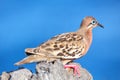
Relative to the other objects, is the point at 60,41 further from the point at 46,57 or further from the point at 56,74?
the point at 56,74

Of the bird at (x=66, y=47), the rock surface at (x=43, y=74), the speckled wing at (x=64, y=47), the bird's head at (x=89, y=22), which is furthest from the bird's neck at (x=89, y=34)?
the rock surface at (x=43, y=74)

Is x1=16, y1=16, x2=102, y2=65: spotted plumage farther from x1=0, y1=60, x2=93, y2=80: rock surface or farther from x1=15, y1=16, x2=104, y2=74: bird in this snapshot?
x1=0, y1=60, x2=93, y2=80: rock surface

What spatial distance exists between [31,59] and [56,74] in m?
2.31

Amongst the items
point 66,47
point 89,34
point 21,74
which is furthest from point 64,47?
point 21,74

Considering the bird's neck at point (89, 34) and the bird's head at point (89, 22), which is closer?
the bird's neck at point (89, 34)

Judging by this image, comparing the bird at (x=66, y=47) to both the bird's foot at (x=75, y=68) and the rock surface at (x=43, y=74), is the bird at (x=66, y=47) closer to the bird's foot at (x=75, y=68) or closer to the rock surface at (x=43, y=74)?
the bird's foot at (x=75, y=68)

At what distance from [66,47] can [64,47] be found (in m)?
0.08

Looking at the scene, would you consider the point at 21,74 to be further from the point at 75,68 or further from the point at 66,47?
the point at 66,47

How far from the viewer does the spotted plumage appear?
13.2 meters

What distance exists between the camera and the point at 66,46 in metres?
14.3

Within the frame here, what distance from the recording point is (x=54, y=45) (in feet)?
45.2

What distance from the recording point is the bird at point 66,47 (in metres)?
13.2

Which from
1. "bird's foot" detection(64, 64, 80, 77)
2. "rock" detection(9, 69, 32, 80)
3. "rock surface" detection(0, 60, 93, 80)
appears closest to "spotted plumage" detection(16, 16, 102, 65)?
"bird's foot" detection(64, 64, 80, 77)

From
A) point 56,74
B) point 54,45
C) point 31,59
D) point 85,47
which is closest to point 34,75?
point 56,74
